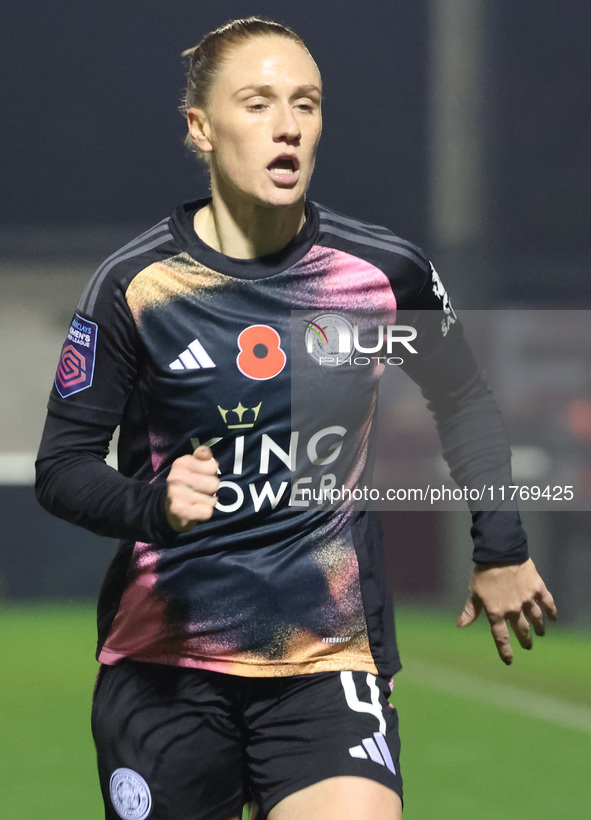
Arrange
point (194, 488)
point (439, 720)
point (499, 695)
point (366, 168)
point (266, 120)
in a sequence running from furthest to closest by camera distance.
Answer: point (366, 168)
point (499, 695)
point (439, 720)
point (266, 120)
point (194, 488)

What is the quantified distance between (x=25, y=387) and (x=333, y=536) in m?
3.87

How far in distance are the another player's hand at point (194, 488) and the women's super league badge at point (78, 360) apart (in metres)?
0.33

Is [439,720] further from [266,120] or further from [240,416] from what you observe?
[266,120]

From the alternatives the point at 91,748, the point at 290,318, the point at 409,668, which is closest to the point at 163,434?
the point at 290,318

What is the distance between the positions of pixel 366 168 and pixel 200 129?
3.56 meters

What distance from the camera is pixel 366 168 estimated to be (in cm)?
563

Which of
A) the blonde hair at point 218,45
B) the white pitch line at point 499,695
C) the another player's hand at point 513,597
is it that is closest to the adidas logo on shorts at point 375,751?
the another player's hand at point 513,597

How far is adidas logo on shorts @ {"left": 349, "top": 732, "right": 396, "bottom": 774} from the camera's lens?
1.89 m

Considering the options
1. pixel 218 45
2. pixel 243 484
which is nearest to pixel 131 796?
pixel 243 484

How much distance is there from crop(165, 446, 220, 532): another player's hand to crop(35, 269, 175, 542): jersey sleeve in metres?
0.19

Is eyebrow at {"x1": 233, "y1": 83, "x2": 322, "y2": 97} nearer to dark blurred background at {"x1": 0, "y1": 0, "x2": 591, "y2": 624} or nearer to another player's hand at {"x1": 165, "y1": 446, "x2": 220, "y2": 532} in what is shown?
another player's hand at {"x1": 165, "y1": 446, "x2": 220, "y2": 532}

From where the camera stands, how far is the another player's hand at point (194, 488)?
1686 mm

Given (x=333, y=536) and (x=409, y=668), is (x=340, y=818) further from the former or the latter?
(x=409, y=668)

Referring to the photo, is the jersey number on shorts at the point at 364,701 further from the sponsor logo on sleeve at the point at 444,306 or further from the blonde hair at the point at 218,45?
the blonde hair at the point at 218,45
